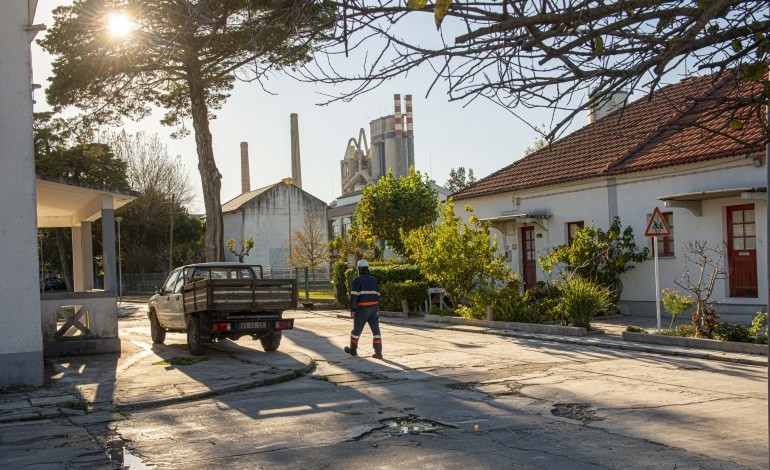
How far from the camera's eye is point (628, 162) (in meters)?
21.8

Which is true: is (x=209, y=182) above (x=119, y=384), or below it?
above

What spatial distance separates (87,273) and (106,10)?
16.6 m

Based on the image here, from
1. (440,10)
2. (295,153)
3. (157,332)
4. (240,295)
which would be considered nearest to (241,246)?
(295,153)

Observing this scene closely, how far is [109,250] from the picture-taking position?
15.9 metres

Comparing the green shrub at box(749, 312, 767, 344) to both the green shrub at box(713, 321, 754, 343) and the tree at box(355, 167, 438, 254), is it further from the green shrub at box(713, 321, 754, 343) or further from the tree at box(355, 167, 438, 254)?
the tree at box(355, 167, 438, 254)

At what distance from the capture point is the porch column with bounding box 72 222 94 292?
20922mm

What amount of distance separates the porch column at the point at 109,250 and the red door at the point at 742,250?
545 inches

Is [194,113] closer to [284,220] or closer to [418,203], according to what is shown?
[418,203]

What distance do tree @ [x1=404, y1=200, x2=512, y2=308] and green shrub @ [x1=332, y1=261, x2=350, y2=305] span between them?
7997 mm

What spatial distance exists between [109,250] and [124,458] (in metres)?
9.17

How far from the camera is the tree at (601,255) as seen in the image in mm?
20797

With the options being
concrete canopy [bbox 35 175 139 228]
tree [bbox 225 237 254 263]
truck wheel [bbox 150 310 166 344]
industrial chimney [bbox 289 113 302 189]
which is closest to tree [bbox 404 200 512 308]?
truck wheel [bbox 150 310 166 344]

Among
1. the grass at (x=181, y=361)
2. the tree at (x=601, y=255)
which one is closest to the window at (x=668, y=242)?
the tree at (x=601, y=255)

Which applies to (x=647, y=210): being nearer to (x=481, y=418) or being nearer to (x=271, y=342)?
(x=271, y=342)
